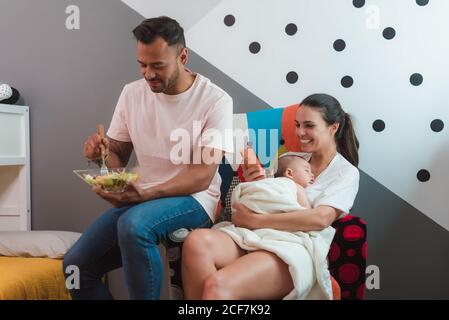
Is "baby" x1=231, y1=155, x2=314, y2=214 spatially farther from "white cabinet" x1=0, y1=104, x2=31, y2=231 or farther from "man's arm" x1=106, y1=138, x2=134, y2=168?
"white cabinet" x1=0, y1=104, x2=31, y2=231

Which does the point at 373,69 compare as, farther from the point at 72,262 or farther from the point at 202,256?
the point at 72,262

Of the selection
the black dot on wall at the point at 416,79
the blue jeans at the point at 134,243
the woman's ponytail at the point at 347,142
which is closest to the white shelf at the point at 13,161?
the blue jeans at the point at 134,243

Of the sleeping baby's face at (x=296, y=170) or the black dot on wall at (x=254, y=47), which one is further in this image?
the black dot on wall at (x=254, y=47)

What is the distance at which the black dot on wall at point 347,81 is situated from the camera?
1675 mm

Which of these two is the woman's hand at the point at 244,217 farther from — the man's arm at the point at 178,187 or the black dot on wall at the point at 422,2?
the black dot on wall at the point at 422,2

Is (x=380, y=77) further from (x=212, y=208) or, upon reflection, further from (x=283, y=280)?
(x=283, y=280)

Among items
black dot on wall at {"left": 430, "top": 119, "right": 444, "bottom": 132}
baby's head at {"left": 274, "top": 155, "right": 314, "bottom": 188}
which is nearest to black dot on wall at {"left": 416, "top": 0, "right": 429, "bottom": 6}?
black dot on wall at {"left": 430, "top": 119, "right": 444, "bottom": 132}

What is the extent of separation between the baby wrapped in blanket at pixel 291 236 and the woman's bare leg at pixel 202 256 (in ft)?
0.12

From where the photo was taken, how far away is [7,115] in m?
1.75

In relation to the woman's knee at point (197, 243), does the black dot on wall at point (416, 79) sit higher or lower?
higher

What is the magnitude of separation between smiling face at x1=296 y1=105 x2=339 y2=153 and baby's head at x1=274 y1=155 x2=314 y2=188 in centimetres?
7

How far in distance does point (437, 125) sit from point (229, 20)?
31.7 inches
